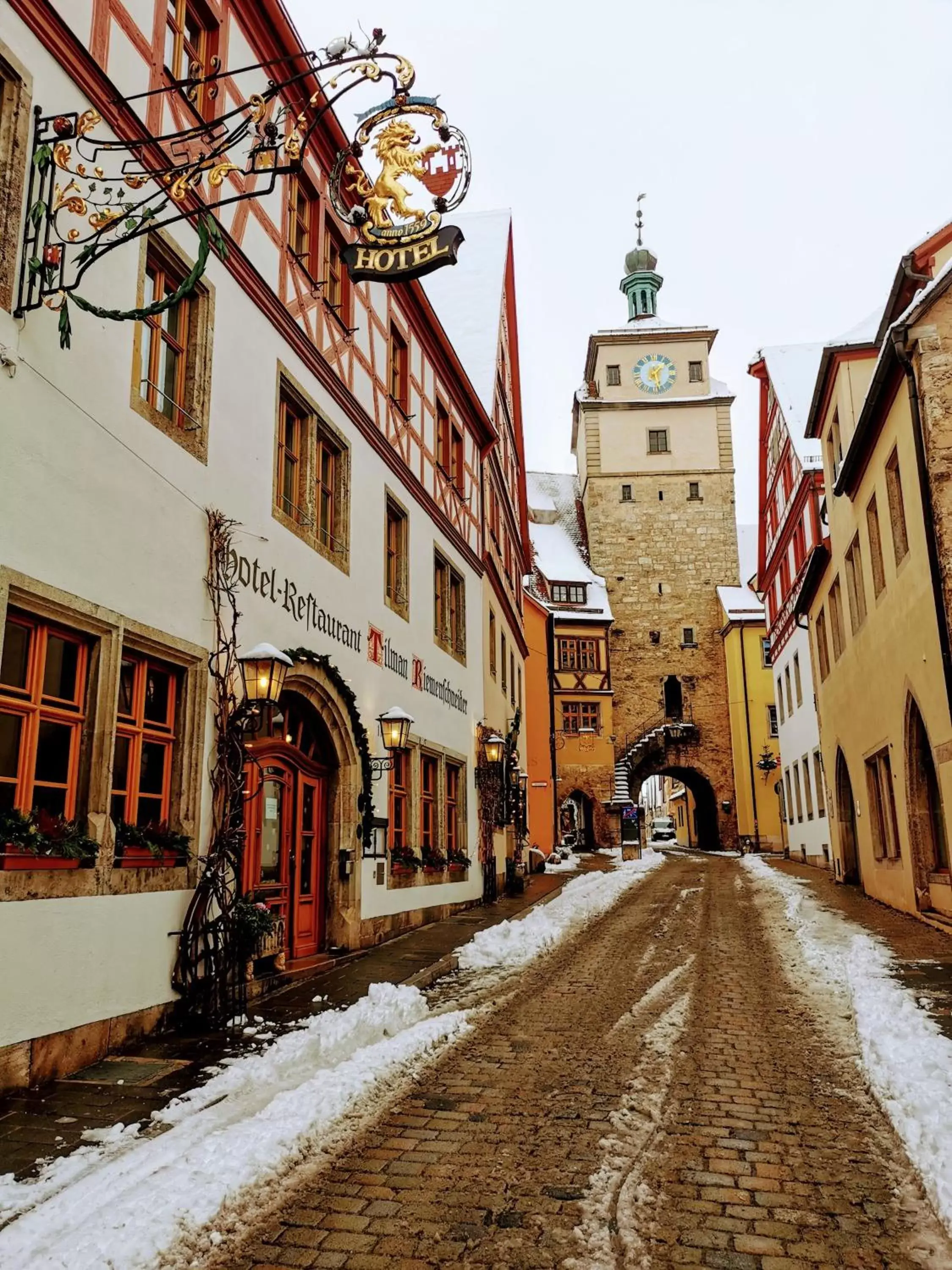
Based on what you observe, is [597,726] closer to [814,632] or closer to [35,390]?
[814,632]

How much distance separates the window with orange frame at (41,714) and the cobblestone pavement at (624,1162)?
278cm

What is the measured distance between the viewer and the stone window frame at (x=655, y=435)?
153 feet

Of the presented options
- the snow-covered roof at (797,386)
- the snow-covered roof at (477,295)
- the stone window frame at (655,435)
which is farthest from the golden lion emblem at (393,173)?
the stone window frame at (655,435)

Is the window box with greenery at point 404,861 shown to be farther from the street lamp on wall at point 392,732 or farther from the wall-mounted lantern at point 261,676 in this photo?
the wall-mounted lantern at point 261,676

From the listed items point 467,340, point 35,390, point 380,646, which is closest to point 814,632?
point 467,340

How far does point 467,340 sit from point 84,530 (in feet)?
54.5

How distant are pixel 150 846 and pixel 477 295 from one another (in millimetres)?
18559

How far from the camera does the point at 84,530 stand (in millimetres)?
6262

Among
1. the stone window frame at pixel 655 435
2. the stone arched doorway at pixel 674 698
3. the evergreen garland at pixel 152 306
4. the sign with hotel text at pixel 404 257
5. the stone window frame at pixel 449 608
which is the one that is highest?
the stone window frame at pixel 655 435

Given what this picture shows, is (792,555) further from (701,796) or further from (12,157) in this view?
(12,157)

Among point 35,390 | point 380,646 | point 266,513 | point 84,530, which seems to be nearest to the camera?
point 35,390

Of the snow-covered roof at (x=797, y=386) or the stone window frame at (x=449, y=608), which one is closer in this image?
the stone window frame at (x=449, y=608)

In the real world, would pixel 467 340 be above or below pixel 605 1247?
above

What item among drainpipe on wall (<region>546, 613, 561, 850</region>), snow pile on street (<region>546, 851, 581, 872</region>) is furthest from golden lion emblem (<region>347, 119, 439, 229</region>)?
drainpipe on wall (<region>546, 613, 561, 850</region>)
